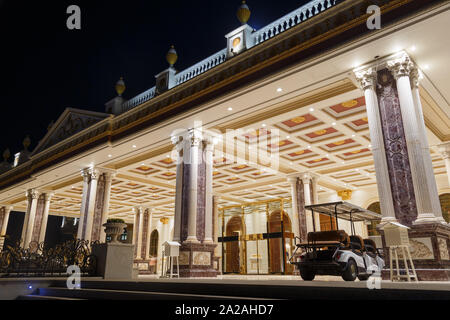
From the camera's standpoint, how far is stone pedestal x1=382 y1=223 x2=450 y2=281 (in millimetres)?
6867

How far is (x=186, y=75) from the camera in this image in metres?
13.3

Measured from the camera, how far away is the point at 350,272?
6945mm

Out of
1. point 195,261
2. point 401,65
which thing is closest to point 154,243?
point 195,261

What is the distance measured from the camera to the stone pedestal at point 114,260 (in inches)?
371

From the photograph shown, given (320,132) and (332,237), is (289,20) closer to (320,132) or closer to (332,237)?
(320,132)

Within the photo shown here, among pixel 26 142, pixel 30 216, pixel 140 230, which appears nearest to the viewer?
pixel 30 216

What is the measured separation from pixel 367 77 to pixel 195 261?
7.75 metres

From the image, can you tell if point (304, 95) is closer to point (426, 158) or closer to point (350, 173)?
point (426, 158)

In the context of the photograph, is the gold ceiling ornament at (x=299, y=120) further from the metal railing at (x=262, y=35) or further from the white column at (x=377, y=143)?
the white column at (x=377, y=143)

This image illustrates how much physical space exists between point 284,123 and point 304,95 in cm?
219

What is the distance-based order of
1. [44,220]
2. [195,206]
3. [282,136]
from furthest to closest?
[44,220]
[282,136]
[195,206]

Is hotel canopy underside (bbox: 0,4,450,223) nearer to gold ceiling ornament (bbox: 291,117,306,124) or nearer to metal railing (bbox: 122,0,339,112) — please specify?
gold ceiling ornament (bbox: 291,117,306,124)

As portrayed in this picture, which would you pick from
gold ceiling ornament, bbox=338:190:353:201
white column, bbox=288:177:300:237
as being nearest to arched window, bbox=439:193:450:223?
gold ceiling ornament, bbox=338:190:353:201

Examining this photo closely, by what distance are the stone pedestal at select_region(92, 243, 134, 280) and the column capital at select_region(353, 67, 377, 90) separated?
8108 mm
